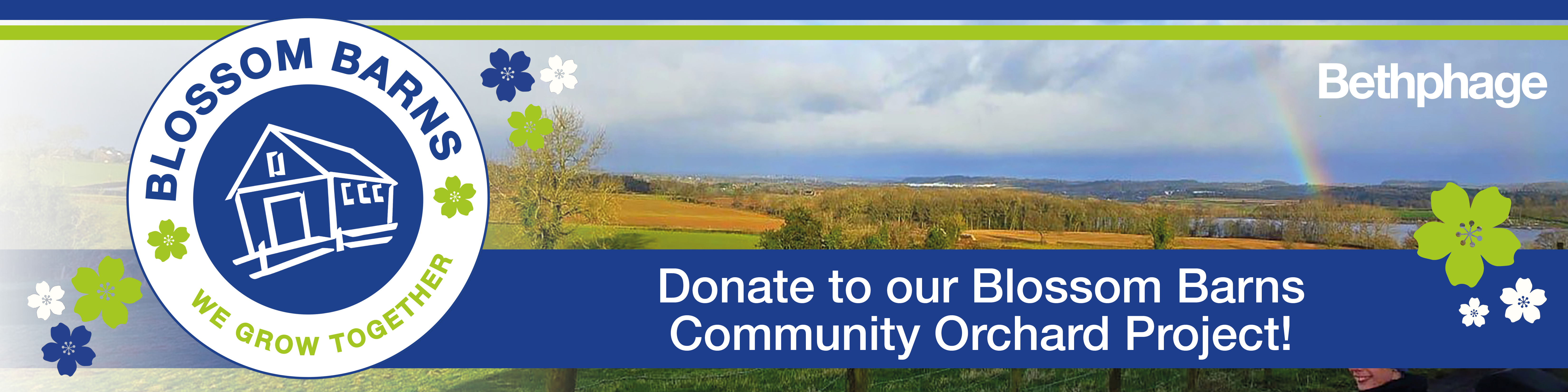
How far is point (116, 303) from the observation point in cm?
514

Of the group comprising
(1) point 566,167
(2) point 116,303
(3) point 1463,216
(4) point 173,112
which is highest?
(4) point 173,112

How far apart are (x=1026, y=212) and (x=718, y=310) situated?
2196mm

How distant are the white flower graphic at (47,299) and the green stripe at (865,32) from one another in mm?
1628

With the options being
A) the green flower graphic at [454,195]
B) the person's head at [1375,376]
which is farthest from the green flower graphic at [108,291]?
the person's head at [1375,376]

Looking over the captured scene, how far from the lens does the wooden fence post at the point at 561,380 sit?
647cm

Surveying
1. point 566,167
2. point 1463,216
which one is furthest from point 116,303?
point 1463,216

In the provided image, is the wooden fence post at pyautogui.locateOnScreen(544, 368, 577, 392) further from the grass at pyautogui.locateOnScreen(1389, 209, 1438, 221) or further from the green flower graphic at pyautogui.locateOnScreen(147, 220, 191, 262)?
the grass at pyautogui.locateOnScreen(1389, 209, 1438, 221)

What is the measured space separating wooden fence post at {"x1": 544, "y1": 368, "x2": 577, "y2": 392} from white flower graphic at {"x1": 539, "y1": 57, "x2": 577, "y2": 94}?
248 centimetres

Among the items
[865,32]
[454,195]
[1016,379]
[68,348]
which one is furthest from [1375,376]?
[68,348]

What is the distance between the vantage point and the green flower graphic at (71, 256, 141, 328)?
5.12 meters

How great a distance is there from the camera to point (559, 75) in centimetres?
509

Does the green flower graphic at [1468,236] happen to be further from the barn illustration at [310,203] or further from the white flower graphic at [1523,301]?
the barn illustration at [310,203]

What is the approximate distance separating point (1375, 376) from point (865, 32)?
480 cm

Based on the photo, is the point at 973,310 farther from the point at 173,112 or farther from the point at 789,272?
the point at 173,112
